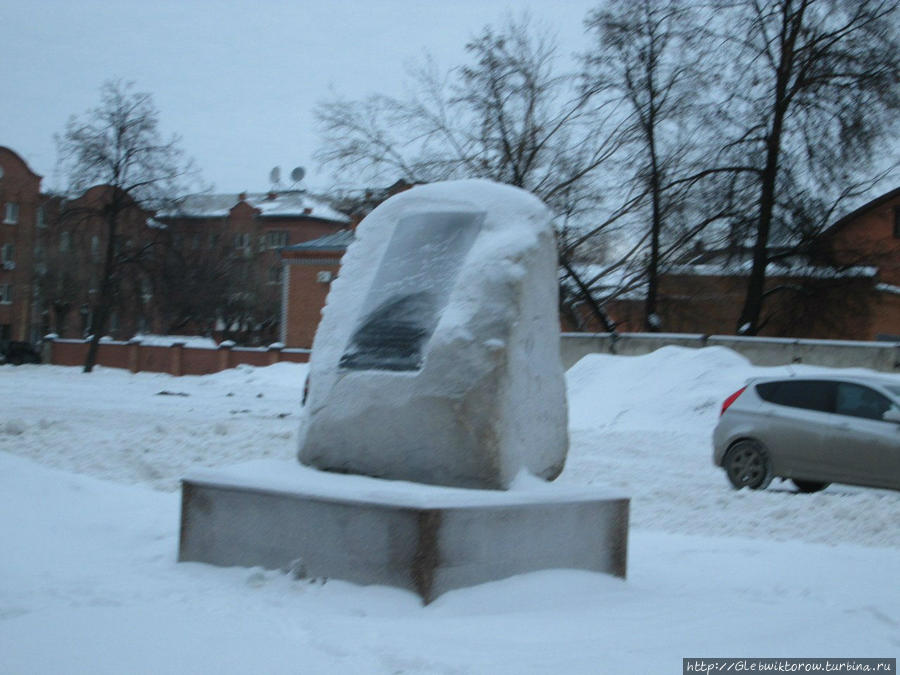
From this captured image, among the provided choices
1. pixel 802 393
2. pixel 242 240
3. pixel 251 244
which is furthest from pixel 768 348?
pixel 251 244

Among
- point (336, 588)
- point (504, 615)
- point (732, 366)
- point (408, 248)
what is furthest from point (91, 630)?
point (732, 366)

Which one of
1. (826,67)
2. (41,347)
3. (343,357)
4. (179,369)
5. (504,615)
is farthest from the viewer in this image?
(41,347)

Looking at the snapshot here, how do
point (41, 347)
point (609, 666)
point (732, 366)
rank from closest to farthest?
point (609, 666) < point (732, 366) < point (41, 347)

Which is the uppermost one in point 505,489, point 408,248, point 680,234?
point 680,234

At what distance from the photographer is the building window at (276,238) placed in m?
75.1

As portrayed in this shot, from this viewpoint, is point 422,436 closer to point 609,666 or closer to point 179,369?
point 609,666

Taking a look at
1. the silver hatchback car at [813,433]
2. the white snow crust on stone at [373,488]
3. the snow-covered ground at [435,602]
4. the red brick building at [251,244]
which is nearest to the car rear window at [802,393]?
the silver hatchback car at [813,433]

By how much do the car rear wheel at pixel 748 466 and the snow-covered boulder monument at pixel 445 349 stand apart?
6.54 m

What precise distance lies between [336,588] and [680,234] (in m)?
27.0

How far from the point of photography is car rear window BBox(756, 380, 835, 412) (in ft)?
39.9

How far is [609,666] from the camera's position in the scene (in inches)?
168

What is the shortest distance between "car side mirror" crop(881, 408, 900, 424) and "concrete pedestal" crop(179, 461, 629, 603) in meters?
6.69

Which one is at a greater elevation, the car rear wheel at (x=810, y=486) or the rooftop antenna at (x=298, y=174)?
the rooftop antenna at (x=298, y=174)

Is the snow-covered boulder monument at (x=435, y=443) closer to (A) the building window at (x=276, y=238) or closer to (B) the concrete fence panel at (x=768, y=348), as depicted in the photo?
(B) the concrete fence panel at (x=768, y=348)
